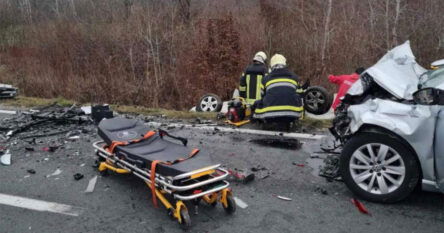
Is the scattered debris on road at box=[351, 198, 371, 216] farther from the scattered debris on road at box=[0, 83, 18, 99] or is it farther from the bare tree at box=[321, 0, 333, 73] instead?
the scattered debris on road at box=[0, 83, 18, 99]

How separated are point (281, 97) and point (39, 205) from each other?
4.09m

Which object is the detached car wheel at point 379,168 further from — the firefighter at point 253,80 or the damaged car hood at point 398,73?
the firefighter at point 253,80

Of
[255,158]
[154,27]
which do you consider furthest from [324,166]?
[154,27]

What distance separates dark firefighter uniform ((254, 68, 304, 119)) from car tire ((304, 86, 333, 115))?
3.56ft

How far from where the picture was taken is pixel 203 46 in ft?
42.4

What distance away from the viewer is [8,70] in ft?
48.1

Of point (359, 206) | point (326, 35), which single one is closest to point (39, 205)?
point (359, 206)

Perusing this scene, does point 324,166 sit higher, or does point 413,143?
point 413,143

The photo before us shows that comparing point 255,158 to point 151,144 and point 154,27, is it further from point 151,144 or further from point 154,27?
point 154,27

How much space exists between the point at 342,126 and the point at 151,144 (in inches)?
94.6

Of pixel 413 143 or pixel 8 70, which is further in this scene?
pixel 8 70

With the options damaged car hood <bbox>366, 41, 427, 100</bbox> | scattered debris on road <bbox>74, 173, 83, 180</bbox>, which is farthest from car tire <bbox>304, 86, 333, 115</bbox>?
scattered debris on road <bbox>74, 173, 83, 180</bbox>

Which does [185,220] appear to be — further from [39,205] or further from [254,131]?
[254,131]

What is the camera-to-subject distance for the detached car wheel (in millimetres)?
3766
